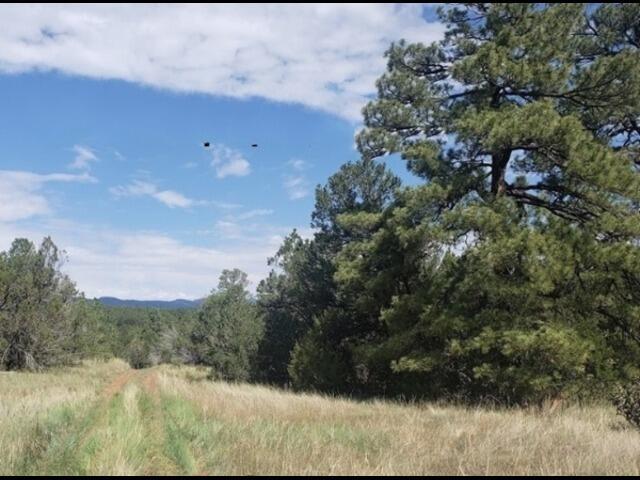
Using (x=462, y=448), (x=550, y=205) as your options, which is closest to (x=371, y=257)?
(x=550, y=205)

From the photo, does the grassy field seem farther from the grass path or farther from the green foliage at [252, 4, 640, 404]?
the green foliage at [252, 4, 640, 404]

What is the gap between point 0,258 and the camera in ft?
127

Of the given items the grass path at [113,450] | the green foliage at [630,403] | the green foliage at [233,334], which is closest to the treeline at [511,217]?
the green foliage at [630,403]

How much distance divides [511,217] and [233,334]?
2929 centimetres

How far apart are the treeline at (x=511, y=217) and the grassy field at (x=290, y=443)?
335cm

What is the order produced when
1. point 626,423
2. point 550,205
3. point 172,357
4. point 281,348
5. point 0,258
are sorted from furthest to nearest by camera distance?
1. point 172,357
2. point 0,258
3. point 281,348
4. point 550,205
5. point 626,423

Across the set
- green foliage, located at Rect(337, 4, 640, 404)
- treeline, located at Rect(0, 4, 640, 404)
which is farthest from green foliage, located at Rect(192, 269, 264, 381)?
green foliage, located at Rect(337, 4, 640, 404)

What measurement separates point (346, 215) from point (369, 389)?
7202 millimetres

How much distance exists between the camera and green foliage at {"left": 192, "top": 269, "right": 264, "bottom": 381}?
3888 centimetres

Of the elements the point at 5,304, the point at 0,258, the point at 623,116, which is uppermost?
the point at 623,116

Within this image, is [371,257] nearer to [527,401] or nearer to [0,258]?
[527,401]

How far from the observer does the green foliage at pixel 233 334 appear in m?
38.9

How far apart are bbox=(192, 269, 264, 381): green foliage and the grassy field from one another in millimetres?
26490

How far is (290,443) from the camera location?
299 inches
